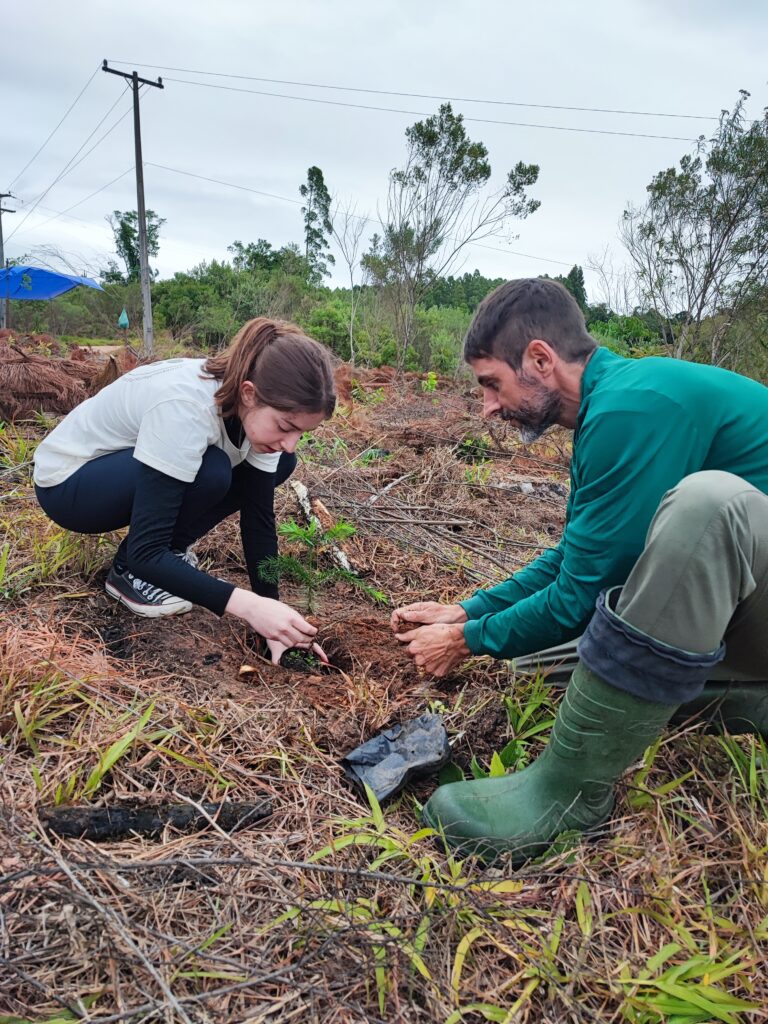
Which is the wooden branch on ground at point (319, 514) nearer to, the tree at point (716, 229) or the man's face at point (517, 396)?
the man's face at point (517, 396)

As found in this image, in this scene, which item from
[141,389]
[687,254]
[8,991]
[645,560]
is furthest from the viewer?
[687,254]

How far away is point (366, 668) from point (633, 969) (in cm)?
112

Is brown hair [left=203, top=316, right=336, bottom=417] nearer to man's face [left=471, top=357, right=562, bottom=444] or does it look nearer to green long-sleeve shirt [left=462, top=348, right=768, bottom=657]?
man's face [left=471, top=357, right=562, bottom=444]

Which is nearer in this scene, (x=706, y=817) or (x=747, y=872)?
(x=747, y=872)

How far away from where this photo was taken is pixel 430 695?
2041mm

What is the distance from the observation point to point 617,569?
1.60 metres

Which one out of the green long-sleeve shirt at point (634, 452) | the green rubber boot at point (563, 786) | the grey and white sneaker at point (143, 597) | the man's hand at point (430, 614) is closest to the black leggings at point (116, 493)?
the grey and white sneaker at point (143, 597)

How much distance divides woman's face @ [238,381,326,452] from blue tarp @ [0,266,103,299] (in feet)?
56.4

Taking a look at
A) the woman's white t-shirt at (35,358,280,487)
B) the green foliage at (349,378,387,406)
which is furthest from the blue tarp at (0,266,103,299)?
the woman's white t-shirt at (35,358,280,487)

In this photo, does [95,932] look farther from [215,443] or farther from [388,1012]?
[215,443]

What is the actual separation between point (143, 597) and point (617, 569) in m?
1.63

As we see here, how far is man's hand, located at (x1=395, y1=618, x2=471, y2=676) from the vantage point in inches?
75.2

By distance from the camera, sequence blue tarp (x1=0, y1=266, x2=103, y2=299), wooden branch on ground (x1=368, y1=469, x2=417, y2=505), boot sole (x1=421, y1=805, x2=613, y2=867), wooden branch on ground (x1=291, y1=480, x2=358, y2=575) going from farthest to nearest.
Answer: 1. blue tarp (x1=0, y1=266, x2=103, y2=299)
2. wooden branch on ground (x1=368, y1=469, x2=417, y2=505)
3. wooden branch on ground (x1=291, y1=480, x2=358, y2=575)
4. boot sole (x1=421, y1=805, x2=613, y2=867)

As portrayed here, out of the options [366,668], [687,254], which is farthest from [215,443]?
[687,254]
